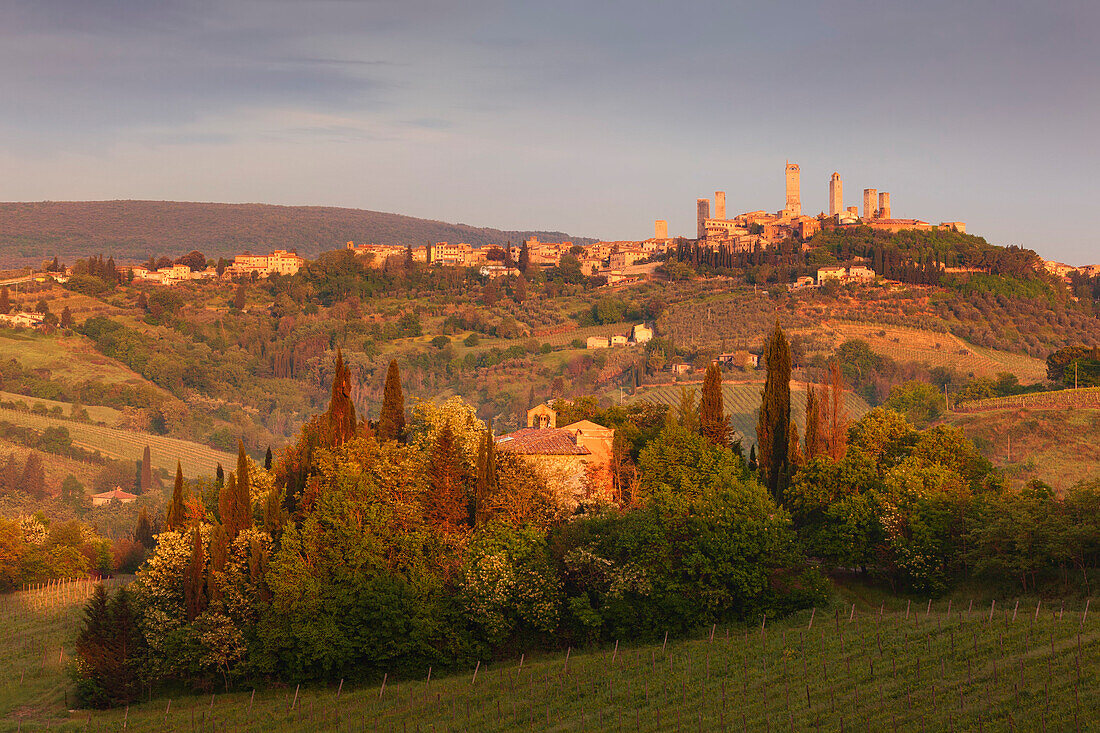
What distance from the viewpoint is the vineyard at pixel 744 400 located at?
109444 millimetres

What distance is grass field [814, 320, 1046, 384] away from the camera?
432 feet

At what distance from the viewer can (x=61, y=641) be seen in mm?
46844

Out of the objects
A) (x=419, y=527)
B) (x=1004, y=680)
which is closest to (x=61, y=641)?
(x=419, y=527)

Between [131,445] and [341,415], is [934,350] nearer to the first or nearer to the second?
[131,445]

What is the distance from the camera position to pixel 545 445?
48.2 meters

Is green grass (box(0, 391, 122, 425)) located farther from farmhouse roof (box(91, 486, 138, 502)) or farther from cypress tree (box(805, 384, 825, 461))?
cypress tree (box(805, 384, 825, 461))

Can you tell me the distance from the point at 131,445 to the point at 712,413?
106697mm

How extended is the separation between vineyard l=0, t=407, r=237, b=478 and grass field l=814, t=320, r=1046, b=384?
80.5m

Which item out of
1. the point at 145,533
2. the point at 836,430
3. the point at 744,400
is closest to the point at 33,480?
the point at 145,533

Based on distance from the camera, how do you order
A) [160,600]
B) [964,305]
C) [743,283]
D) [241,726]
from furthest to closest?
[743,283] → [964,305] → [160,600] → [241,726]

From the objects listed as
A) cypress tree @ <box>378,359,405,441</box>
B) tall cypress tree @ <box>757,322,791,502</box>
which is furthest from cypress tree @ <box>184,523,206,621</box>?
tall cypress tree @ <box>757,322,791,502</box>

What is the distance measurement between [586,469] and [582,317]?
146770 millimetres

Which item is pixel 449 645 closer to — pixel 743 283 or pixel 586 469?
pixel 586 469

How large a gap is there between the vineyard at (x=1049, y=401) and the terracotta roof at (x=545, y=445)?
5154cm
